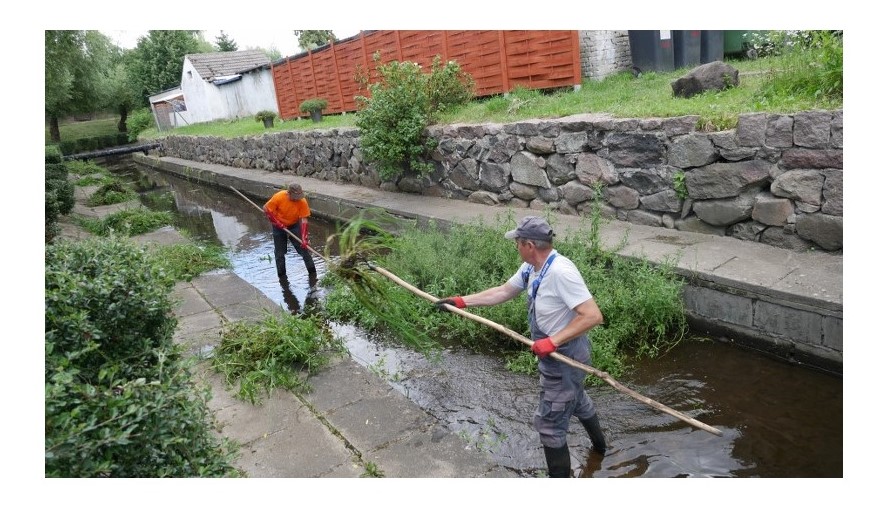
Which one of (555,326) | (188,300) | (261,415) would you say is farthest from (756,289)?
(188,300)

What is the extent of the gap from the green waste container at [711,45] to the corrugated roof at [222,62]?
21230 millimetres

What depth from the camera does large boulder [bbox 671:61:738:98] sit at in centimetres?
693

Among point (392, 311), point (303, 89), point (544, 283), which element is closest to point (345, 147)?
Answer: point (303, 89)

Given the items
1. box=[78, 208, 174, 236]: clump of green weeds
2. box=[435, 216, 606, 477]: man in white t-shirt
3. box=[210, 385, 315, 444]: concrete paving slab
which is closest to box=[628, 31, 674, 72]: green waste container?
box=[435, 216, 606, 477]: man in white t-shirt

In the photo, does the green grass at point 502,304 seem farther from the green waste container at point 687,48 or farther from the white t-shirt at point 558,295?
the green waste container at point 687,48

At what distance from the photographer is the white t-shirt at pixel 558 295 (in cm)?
310

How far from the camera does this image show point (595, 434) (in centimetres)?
367

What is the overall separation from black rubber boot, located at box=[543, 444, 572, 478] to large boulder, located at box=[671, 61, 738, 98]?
548 centimetres

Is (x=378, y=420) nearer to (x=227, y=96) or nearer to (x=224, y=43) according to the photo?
(x=227, y=96)

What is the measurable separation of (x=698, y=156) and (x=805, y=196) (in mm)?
1120

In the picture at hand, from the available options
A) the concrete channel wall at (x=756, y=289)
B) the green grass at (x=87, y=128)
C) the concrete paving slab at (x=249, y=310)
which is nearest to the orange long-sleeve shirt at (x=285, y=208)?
the concrete paving slab at (x=249, y=310)

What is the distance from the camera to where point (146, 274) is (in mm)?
3371

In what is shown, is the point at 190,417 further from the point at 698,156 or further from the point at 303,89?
the point at 303,89

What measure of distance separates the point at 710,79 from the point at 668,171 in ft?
5.09
